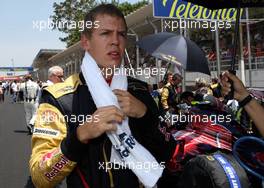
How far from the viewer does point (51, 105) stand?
5.26ft

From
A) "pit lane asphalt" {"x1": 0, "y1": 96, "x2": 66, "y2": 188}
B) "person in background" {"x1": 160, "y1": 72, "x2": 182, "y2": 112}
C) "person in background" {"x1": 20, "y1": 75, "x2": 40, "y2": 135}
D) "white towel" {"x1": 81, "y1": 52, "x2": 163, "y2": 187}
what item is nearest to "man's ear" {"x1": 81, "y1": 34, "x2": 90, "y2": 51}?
"white towel" {"x1": 81, "y1": 52, "x2": 163, "y2": 187}

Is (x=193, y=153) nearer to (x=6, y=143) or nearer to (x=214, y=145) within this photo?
(x=214, y=145)

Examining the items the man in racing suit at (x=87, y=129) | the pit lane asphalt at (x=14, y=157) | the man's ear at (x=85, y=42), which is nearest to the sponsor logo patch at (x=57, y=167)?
the man in racing suit at (x=87, y=129)

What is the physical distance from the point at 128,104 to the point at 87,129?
19 centimetres

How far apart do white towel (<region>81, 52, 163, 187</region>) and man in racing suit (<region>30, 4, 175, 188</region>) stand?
5 centimetres

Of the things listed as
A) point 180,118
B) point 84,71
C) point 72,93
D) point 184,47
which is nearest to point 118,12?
point 84,71

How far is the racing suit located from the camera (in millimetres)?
1491

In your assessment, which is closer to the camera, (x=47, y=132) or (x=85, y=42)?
(x=47, y=132)

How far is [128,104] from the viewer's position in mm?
1542

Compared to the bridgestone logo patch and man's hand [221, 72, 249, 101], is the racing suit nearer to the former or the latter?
the bridgestone logo patch

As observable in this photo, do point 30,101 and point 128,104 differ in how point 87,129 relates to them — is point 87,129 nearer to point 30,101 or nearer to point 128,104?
point 128,104

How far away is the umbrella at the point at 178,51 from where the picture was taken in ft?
22.6

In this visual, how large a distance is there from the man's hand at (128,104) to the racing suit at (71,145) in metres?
0.07

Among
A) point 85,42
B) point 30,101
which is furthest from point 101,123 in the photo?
point 30,101
